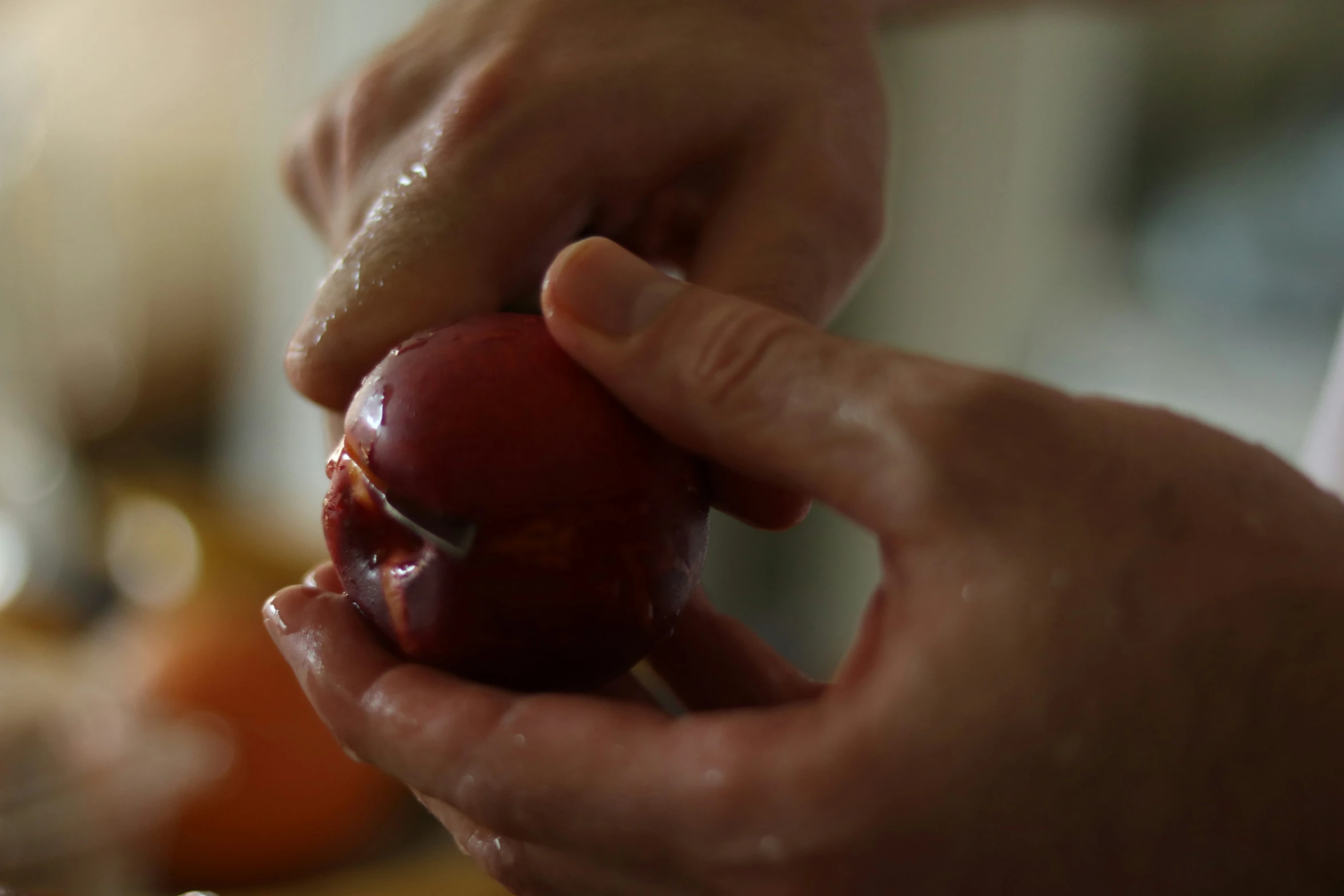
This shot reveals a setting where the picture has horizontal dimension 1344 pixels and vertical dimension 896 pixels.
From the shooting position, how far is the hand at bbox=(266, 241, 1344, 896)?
13.3 inches

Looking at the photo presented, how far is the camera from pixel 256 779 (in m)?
1.03

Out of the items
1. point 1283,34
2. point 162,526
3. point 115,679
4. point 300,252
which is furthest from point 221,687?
point 1283,34

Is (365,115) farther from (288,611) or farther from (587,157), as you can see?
(288,611)

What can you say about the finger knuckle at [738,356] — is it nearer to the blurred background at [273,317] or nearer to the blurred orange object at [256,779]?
the blurred background at [273,317]

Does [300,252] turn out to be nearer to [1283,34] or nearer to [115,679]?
[115,679]

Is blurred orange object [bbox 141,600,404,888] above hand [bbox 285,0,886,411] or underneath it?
underneath

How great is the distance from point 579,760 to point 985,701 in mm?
136

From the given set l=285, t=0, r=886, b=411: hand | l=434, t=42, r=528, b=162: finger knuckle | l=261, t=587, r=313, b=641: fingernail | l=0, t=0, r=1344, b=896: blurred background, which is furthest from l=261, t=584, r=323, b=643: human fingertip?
l=0, t=0, r=1344, b=896: blurred background

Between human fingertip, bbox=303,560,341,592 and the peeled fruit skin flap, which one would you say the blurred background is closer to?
human fingertip, bbox=303,560,341,592

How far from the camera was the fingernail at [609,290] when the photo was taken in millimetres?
432

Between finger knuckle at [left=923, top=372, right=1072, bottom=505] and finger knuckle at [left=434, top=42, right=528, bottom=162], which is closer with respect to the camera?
finger knuckle at [left=923, top=372, right=1072, bottom=505]

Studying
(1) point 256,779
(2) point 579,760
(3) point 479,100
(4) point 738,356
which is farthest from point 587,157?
(1) point 256,779

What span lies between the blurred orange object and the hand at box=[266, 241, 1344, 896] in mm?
720

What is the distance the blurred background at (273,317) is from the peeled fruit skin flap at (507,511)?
559 millimetres
